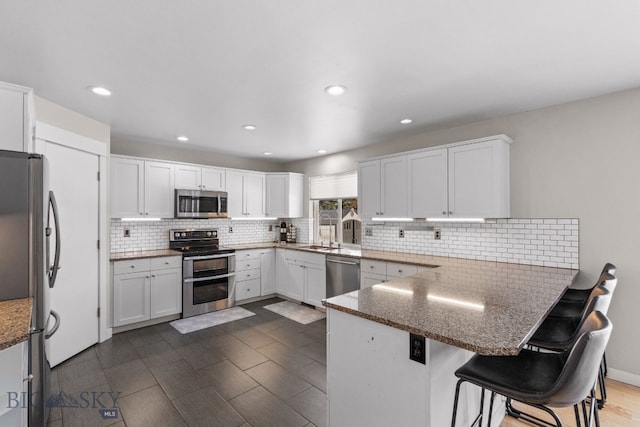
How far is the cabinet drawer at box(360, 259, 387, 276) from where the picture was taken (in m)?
3.73

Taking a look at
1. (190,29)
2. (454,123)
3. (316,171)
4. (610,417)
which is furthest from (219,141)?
(610,417)

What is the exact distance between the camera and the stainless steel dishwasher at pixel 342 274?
13.4ft

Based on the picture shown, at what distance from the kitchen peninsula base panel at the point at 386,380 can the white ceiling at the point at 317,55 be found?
1682 millimetres

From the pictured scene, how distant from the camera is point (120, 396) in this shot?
7.99ft

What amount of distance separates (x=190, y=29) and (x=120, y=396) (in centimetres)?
275

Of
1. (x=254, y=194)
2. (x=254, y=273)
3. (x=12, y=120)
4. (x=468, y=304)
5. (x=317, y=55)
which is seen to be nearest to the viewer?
(x=468, y=304)

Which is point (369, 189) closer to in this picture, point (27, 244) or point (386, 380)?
point (386, 380)

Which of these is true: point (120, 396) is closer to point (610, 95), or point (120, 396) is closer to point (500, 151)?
point (500, 151)

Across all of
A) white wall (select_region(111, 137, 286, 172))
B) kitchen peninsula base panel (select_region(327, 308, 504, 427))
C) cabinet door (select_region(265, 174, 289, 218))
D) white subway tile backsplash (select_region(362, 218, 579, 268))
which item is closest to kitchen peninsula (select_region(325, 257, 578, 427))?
kitchen peninsula base panel (select_region(327, 308, 504, 427))

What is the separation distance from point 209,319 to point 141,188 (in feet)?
6.68

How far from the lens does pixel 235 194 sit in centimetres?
523

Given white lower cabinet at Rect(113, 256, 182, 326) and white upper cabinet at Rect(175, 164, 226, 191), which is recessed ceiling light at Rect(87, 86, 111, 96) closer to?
white upper cabinet at Rect(175, 164, 226, 191)

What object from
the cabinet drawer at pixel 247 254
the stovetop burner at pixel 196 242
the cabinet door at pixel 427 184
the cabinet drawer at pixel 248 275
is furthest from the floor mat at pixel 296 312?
the cabinet door at pixel 427 184

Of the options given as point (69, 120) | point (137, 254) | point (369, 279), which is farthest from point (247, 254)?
point (69, 120)
